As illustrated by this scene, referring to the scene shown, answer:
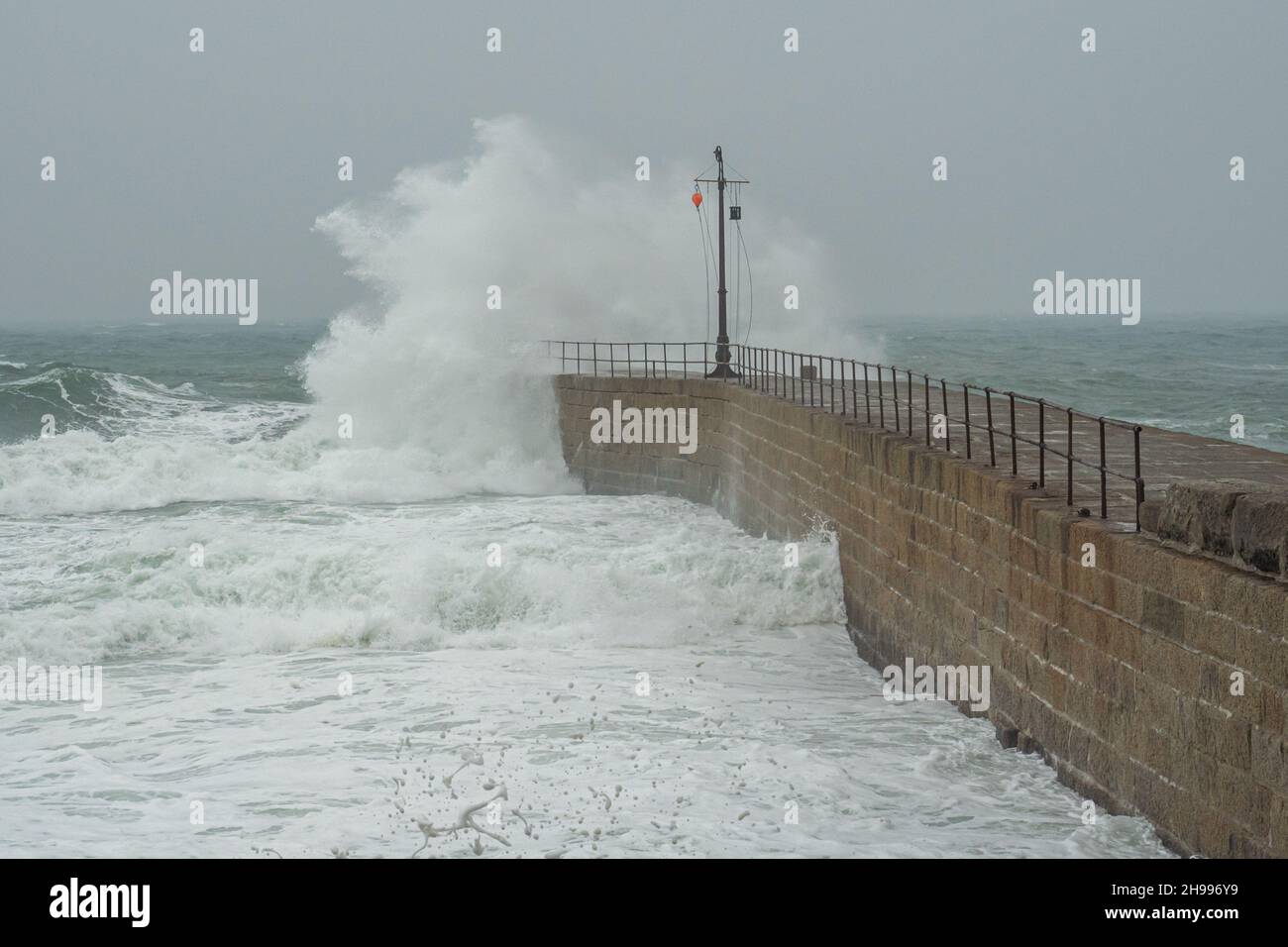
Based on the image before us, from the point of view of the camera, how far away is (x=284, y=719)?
33.5 feet

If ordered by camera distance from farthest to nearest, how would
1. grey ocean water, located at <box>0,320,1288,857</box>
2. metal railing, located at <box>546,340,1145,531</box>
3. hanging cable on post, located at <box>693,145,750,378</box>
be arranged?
hanging cable on post, located at <box>693,145,750,378</box>, metal railing, located at <box>546,340,1145,531</box>, grey ocean water, located at <box>0,320,1288,857</box>

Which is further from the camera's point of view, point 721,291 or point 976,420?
point 721,291

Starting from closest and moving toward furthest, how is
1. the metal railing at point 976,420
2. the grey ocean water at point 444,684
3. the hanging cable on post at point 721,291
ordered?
the grey ocean water at point 444,684 < the metal railing at point 976,420 < the hanging cable on post at point 721,291

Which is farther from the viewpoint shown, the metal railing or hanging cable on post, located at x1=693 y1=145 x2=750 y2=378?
hanging cable on post, located at x1=693 y1=145 x2=750 y2=378

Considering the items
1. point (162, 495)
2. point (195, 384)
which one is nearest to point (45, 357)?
point (195, 384)

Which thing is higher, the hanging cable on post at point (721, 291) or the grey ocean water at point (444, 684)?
the hanging cable on post at point (721, 291)

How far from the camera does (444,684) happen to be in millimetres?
11266

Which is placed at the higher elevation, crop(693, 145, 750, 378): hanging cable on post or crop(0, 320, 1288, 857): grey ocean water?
crop(693, 145, 750, 378): hanging cable on post

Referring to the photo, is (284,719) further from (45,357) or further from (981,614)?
(45,357)

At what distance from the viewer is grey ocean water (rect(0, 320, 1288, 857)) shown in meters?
7.75

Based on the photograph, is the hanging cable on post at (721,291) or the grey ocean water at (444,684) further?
the hanging cable on post at (721,291)

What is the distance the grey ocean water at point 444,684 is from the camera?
25.4ft

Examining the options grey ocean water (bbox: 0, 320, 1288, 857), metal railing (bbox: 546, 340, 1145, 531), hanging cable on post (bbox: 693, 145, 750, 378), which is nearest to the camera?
grey ocean water (bbox: 0, 320, 1288, 857)

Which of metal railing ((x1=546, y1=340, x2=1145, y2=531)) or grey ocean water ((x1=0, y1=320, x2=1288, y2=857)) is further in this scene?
metal railing ((x1=546, y1=340, x2=1145, y2=531))
